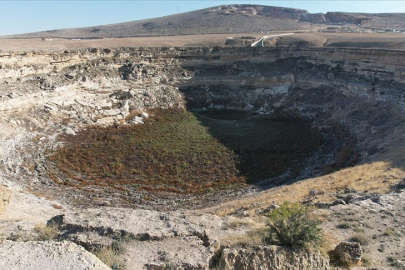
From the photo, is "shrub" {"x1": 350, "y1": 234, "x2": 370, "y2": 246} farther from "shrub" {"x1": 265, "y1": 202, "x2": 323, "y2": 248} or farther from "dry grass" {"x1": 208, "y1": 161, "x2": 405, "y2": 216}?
"dry grass" {"x1": 208, "y1": 161, "x2": 405, "y2": 216}

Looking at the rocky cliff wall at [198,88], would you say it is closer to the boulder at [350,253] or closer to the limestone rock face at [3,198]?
the limestone rock face at [3,198]

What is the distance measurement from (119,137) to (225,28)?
187 ft

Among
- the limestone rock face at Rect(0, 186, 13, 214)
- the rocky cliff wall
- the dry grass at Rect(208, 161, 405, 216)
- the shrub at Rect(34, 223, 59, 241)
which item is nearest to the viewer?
the shrub at Rect(34, 223, 59, 241)

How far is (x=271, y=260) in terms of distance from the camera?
225 inches

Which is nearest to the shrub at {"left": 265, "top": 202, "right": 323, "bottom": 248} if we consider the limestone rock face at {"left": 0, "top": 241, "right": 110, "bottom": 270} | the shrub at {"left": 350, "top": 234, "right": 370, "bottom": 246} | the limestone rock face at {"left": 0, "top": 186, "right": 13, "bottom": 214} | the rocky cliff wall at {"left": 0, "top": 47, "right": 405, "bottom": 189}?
the shrub at {"left": 350, "top": 234, "right": 370, "bottom": 246}

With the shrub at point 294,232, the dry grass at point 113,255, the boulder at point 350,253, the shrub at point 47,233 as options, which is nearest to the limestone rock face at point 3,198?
the shrub at point 47,233

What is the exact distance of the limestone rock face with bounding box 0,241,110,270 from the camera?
5066 mm

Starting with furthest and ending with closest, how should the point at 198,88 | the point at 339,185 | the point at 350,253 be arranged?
the point at 198,88 < the point at 339,185 < the point at 350,253

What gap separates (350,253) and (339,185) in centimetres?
717

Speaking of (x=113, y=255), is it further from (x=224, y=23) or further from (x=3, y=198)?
(x=224, y=23)

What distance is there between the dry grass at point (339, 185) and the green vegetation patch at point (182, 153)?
424 centimetres

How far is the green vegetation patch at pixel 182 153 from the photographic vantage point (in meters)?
17.9

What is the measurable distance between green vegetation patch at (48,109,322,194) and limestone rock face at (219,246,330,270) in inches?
441

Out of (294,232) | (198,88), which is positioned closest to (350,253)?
(294,232)
